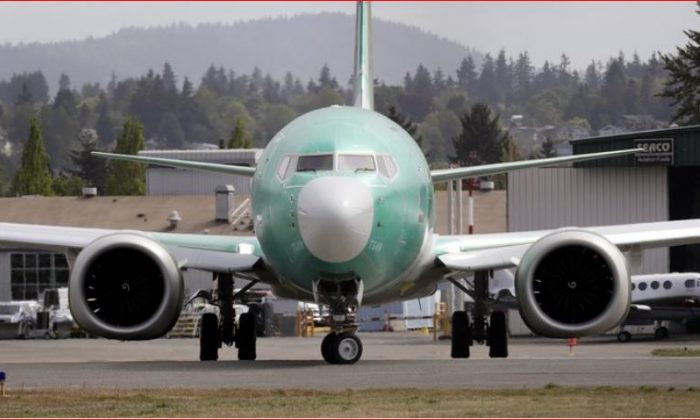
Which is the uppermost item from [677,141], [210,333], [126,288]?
[677,141]

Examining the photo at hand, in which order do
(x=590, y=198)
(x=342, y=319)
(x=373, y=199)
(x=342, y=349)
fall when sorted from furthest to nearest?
(x=590, y=198) → (x=342, y=349) → (x=342, y=319) → (x=373, y=199)

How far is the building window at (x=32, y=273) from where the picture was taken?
77.1 metres

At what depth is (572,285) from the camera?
26.3 m

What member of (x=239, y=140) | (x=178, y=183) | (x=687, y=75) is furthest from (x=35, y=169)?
(x=687, y=75)

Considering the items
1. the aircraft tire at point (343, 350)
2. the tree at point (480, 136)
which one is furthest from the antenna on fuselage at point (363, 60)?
the tree at point (480, 136)

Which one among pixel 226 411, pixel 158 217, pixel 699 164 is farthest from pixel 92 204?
pixel 226 411

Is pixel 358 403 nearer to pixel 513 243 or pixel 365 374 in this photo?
pixel 365 374

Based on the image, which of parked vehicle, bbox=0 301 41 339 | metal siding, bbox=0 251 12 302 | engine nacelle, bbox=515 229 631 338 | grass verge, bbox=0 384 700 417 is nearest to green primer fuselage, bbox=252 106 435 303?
engine nacelle, bbox=515 229 631 338

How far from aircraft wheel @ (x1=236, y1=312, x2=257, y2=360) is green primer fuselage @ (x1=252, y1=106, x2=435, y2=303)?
2.38 m

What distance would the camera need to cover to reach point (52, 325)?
204 feet

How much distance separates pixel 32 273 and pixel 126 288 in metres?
51.6

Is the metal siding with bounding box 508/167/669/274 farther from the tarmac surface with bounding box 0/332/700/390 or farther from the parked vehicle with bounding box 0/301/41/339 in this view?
the tarmac surface with bounding box 0/332/700/390

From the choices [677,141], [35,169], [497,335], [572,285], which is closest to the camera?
[572,285]

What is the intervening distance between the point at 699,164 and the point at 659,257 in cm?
701
